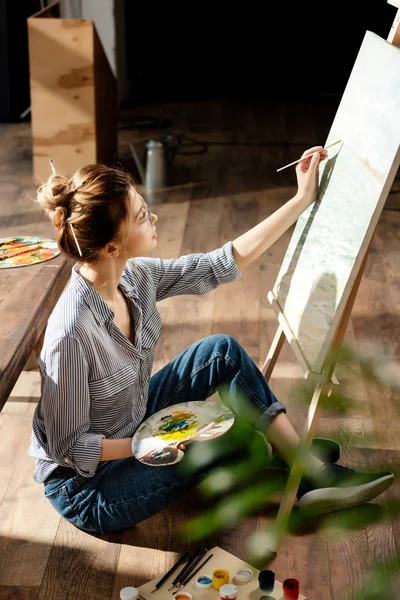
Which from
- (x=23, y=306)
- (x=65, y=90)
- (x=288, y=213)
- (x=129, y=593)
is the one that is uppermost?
(x=288, y=213)

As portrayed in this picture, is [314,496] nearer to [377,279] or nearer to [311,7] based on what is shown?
[377,279]

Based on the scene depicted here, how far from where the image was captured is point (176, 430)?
142 centimetres

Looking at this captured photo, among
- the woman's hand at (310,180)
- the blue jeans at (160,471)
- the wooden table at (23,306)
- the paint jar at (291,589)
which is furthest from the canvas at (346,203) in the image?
the wooden table at (23,306)

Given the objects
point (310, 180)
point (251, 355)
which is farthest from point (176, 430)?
point (251, 355)

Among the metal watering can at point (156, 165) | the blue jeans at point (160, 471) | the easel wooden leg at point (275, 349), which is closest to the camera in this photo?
the blue jeans at point (160, 471)

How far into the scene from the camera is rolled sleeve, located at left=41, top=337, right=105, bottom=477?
1.50 meters

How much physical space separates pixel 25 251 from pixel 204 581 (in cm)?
94

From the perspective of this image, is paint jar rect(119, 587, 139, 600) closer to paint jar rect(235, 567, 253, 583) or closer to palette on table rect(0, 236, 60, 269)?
paint jar rect(235, 567, 253, 583)

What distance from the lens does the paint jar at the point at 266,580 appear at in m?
1.56

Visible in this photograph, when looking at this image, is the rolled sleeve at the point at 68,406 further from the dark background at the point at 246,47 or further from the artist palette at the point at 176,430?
the dark background at the point at 246,47

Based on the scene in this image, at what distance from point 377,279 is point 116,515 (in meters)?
1.89

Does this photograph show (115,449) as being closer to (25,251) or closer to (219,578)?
(219,578)

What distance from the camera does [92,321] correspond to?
1585 mm

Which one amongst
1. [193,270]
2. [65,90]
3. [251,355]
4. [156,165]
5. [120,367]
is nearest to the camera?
[120,367]
